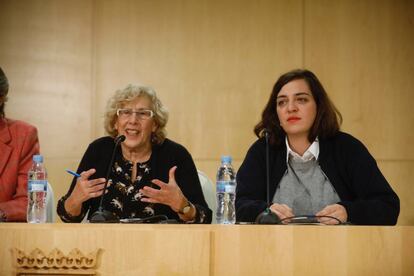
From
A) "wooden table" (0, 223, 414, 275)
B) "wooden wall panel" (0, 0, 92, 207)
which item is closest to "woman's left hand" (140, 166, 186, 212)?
"wooden table" (0, 223, 414, 275)

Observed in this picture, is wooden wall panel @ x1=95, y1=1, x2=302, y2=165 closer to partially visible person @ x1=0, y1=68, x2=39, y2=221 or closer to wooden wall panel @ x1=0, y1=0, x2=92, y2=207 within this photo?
wooden wall panel @ x1=0, y1=0, x2=92, y2=207

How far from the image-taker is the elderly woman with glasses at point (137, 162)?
2914 mm

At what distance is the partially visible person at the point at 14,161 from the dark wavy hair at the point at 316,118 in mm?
1050

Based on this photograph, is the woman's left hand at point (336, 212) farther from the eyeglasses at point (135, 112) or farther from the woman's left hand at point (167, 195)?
the eyeglasses at point (135, 112)

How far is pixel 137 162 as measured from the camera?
3.05 m

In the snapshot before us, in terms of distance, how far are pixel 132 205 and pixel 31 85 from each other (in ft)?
5.84

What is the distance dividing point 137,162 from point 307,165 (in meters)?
0.79

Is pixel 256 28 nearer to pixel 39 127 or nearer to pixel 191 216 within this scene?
pixel 39 127

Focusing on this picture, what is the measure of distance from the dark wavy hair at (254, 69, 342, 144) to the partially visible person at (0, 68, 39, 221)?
105 centimetres

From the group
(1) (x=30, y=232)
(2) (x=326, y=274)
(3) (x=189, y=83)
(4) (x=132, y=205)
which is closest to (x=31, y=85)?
(3) (x=189, y=83)

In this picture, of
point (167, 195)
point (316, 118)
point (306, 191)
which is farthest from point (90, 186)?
point (316, 118)

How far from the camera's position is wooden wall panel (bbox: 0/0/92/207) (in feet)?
14.2

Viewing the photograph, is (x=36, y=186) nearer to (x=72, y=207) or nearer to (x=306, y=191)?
(x=72, y=207)

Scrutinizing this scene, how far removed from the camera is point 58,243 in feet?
6.00
